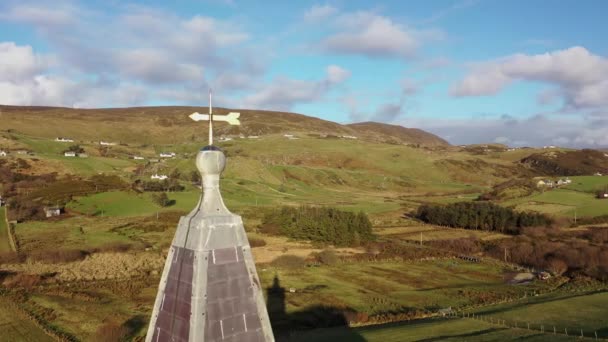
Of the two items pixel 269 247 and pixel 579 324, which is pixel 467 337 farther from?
pixel 269 247

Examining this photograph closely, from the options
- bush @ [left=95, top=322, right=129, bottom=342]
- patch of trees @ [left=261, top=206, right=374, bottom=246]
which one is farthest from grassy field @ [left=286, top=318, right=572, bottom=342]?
patch of trees @ [left=261, top=206, right=374, bottom=246]

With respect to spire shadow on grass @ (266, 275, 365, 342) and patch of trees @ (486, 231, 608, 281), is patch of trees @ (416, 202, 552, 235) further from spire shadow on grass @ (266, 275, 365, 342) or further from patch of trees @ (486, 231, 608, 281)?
spire shadow on grass @ (266, 275, 365, 342)

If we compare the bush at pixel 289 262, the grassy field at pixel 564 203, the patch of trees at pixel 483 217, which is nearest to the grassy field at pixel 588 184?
the grassy field at pixel 564 203

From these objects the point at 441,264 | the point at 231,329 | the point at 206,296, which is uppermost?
the point at 206,296

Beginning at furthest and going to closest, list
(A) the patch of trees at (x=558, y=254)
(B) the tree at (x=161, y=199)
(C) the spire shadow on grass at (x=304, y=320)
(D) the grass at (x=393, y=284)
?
(B) the tree at (x=161, y=199), (A) the patch of trees at (x=558, y=254), (D) the grass at (x=393, y=284), (C) the spire shadow on grass at (x=304, y=320)

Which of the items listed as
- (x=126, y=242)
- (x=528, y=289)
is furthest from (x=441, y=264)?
(x=126, y=242)

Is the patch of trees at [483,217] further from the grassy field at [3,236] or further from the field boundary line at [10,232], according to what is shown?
the grassy field at [3,236]

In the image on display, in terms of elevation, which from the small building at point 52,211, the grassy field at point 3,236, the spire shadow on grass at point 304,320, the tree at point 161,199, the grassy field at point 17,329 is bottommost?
the spire shadow on grass at point 304,320
